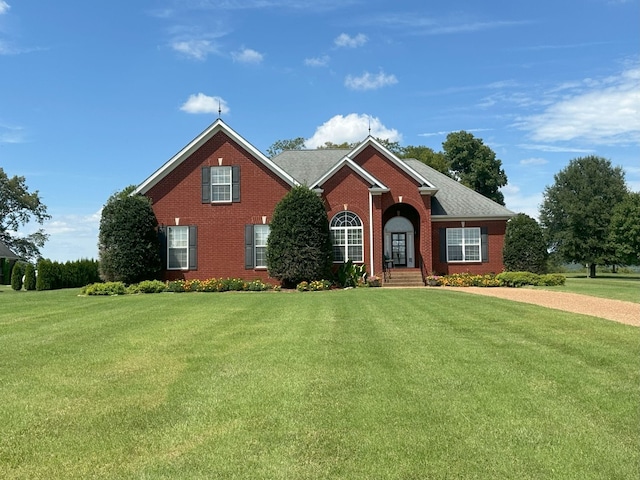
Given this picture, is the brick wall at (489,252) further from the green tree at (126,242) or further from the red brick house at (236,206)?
the green tree at (126,242)

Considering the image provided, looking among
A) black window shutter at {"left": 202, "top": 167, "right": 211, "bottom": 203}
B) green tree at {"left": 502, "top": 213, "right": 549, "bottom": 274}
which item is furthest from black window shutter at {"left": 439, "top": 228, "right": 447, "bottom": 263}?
black window shutter at {"left": 202, "top": 167, "right": 211, "bottom": 203}

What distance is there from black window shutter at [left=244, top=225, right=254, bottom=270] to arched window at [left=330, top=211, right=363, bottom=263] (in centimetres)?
386

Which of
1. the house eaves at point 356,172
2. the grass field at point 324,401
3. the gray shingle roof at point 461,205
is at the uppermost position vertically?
the house eaves at point 356,172

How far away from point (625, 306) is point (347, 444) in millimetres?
12626

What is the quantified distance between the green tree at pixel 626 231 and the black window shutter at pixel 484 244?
2328cm

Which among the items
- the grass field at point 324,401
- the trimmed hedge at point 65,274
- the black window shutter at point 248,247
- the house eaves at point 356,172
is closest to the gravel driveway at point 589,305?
the grass field at point 324,401

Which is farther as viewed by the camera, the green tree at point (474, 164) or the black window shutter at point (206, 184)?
the green tree at point (474, 164)

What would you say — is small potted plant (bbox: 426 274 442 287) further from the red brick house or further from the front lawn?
the front lawn

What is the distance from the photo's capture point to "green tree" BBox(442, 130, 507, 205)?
54.3m

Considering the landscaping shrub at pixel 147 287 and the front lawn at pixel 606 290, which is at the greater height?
the landscaping shrub at pixel 147 287

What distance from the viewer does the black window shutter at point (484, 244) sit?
91.0 feet

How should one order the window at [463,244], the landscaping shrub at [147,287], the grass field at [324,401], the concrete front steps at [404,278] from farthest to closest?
the window at [463,244] < the concrete front steps at [404,278] < the landscaping shrub at [147,287] < the grass field at [324,401]

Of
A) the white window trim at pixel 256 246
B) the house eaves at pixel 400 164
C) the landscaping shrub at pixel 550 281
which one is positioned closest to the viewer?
the landscaping shrub at pixel 550 281

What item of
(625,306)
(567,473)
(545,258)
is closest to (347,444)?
(567,473)
